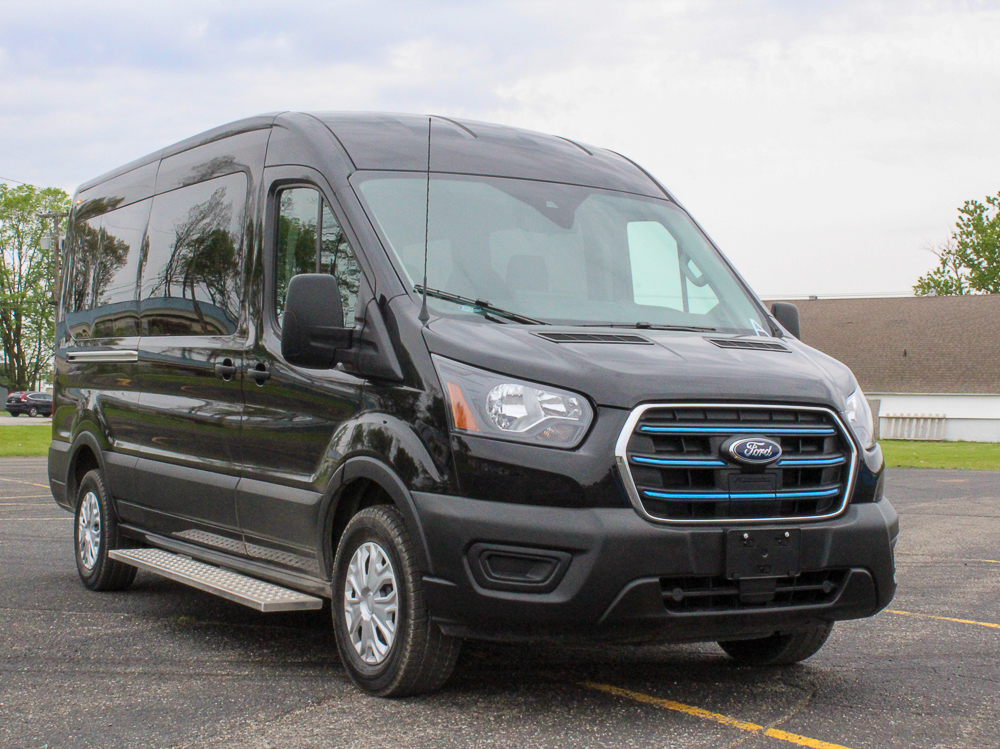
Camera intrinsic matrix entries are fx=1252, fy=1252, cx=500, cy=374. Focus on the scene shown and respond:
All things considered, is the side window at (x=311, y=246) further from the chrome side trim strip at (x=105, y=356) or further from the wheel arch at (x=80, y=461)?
the wheel arch at (x=80, y=461)

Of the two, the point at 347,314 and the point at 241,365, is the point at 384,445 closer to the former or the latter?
the point at 347,314

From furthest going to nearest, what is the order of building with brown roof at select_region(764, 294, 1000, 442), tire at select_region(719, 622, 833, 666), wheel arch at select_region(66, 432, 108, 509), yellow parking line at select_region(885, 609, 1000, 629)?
building with brown roof at select_region(764, 294, 1000, 442)
wheel arch at select_region(66, 432, 108, 509)
yellow parking line at select_region(885, 609, 1000, 629)
tire at select_region(719, 622, 833, 666)

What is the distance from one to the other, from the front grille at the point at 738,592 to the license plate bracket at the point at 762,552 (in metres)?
0.06

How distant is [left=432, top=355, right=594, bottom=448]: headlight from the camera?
453 centimetres

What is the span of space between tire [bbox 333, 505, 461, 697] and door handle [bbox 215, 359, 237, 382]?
1.37 meters

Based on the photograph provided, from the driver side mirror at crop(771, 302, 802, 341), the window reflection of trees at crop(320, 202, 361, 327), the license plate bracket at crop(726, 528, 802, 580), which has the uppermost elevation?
the window reflection of trees at crop(320, 202, 361, 327)

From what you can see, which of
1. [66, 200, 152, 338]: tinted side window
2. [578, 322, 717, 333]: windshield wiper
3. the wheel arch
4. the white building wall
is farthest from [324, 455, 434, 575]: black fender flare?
the white building wall

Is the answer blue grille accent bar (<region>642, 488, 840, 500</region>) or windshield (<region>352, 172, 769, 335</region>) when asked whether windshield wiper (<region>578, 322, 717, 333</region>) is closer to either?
windshield (<region>352, 172, 769, 335</region>)

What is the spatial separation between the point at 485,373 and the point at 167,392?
294cm

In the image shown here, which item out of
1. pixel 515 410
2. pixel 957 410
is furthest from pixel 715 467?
pixel 957 410

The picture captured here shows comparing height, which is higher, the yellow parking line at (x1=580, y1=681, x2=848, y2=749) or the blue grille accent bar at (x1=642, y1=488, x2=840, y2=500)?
the blue grille accent bar at (x1=642, y1=488, x2=840, y2=500)

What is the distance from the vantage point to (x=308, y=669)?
18.4 ft

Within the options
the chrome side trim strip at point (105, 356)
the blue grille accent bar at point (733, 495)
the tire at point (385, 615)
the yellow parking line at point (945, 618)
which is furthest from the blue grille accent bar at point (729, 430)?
the chrome side trim strip at point (105, 356)

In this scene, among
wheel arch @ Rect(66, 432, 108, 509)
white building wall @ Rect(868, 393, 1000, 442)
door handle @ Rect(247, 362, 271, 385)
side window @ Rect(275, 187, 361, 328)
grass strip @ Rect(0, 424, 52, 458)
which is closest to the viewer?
side window @ Rect(275, 187, 361, 328)
